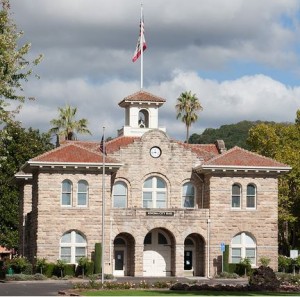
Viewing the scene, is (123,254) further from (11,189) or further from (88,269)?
(11,189)

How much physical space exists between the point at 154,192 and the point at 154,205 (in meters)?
0.98

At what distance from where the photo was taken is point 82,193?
67.1 meters

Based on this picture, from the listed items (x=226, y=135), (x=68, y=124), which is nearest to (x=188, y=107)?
(x=68, y=124)

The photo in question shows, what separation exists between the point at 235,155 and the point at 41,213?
1495 cm

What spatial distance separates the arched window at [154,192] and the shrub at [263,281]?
22.8 m

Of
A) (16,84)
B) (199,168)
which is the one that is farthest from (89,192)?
(16,84)

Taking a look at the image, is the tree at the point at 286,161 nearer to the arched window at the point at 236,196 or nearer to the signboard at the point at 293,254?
the signboard at the point at 293,254

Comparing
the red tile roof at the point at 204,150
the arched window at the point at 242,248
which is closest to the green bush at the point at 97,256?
the arched window at the point at 242,248

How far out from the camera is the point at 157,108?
74.8 m

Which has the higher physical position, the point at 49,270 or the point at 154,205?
the point at 154,205

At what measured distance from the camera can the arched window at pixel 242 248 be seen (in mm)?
69188

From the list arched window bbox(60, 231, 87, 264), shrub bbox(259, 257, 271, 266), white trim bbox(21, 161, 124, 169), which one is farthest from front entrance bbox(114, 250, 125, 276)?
shrub bbox(259, 257, 271, 266)

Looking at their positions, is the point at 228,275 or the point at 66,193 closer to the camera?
the point at 228,275

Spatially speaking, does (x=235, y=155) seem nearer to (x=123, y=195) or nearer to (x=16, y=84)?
(x=123, y=195)
